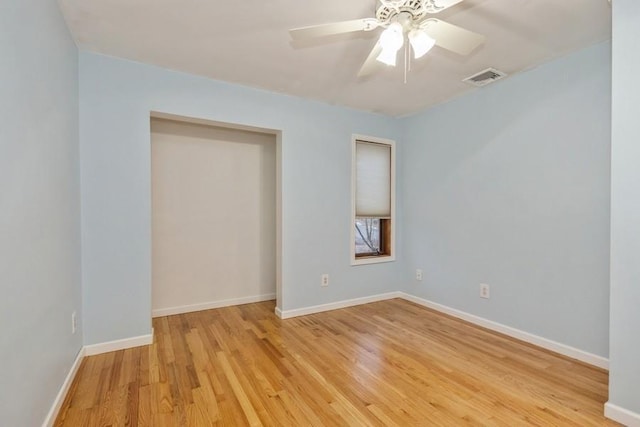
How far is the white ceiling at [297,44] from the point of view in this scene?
1892 mm

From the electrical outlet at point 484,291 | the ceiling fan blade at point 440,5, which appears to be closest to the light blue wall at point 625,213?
the ceiling fan blade at point 440,5

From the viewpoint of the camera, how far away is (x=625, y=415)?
1.67m

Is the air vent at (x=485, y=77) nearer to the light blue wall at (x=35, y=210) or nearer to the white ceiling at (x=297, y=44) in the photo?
the white ceiling at (x=297, y=44)

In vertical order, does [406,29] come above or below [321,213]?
above

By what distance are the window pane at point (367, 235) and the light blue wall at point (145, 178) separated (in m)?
0.43

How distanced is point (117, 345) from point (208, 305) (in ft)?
3.60

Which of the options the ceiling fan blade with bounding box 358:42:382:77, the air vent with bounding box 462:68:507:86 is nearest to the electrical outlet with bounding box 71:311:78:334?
the ceiling fan blade with bounding box 358:42:382:77

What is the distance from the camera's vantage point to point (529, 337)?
2699 mm

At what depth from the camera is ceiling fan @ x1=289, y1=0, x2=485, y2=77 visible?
161cm

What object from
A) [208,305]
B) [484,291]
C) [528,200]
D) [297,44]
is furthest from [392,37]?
[208,305]

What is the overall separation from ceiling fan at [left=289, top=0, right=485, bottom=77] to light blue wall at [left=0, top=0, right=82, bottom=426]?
1.26 meters

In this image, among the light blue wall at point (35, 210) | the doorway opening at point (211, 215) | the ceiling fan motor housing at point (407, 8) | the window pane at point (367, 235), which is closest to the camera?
the light blue wall at point (35, 210)

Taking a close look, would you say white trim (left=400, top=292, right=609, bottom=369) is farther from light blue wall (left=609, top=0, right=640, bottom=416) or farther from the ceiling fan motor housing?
the ceiling fan motor housing

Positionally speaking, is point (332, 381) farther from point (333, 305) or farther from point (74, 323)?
point (74, 323)
